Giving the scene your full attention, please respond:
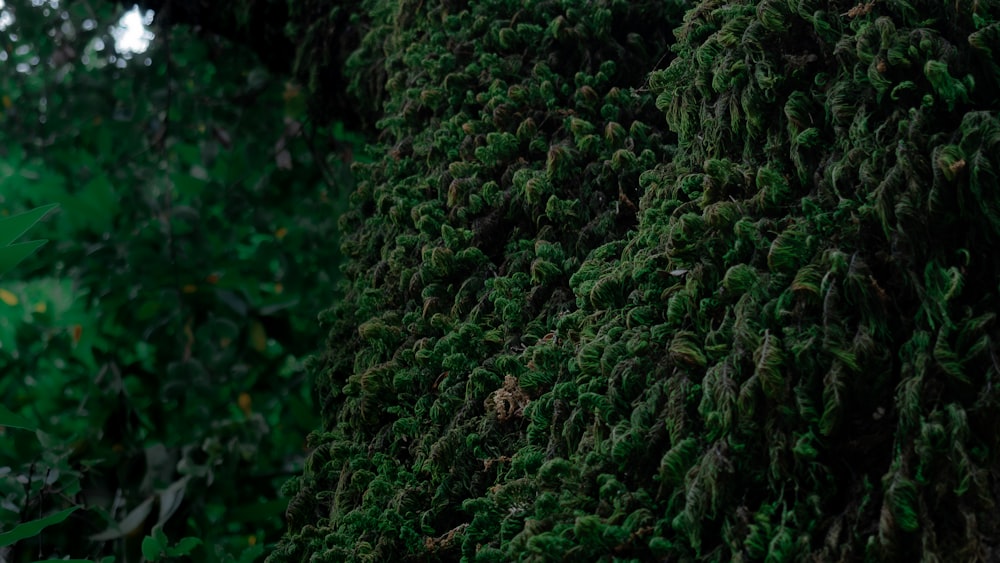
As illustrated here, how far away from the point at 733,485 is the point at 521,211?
2.20 feet

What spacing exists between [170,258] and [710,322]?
7.40 feet

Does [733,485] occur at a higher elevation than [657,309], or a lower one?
lower

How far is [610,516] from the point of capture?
39.0 inches

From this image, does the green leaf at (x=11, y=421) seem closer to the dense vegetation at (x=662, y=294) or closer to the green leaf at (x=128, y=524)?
the dense vegetation at (x=662, y=294)

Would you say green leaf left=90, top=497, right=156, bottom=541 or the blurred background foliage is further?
the blurred background foliage

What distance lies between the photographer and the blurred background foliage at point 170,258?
2.50 meters

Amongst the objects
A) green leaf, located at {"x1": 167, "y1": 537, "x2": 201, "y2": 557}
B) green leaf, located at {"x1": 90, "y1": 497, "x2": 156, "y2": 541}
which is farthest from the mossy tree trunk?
green leaf, located at {"x1": 90, "y1": 497, "x2": 156, "y2": 541}

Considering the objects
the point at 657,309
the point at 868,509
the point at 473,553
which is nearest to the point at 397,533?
the point at 473,553

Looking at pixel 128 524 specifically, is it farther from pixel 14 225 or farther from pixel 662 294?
pixel 662 294

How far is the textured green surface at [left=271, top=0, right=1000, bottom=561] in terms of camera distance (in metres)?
0.89

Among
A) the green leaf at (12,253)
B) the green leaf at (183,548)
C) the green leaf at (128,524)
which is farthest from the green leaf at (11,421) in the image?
the green leaf at (128,524)

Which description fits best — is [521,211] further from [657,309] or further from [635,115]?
[657,309]

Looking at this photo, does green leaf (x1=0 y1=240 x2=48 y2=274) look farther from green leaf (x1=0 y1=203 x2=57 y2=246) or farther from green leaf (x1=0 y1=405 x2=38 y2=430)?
green leaf (x1=0 y1=405 x2=38 y2=430)

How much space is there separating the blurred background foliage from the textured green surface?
1081 millimetres
